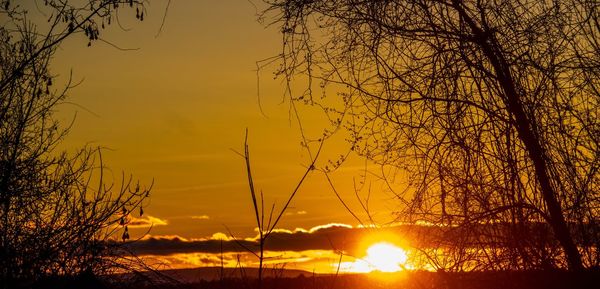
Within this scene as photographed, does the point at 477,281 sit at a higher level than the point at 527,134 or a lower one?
lower

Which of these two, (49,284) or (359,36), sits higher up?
(359,36)

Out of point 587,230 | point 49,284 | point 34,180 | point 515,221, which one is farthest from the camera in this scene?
point 34,180

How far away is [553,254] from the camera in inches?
258

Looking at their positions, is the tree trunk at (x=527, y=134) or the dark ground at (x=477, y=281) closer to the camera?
the dark ground at (x=477, y=281)

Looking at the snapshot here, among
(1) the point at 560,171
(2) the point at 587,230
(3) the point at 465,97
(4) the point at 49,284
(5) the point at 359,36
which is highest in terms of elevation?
(5) the point at 359,36

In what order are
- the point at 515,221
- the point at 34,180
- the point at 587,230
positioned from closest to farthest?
the point at 515,221 → the point at 587,230 → the point at 34,180

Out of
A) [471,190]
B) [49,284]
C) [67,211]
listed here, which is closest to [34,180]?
[67,211]

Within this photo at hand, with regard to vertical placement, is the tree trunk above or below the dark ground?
above

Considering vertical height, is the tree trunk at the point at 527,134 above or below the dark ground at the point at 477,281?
above

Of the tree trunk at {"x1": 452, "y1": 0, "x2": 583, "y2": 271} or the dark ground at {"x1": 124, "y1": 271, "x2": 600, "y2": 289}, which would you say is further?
the tree trunk at {"x1": 452, "y1": 0, "x2": 583, "y2": 271}

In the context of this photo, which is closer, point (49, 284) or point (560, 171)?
point (49, 284)

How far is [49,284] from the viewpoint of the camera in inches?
230

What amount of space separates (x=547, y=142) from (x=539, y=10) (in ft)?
4.27

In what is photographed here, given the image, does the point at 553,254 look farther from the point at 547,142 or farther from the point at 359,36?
the point at 359,36
